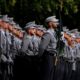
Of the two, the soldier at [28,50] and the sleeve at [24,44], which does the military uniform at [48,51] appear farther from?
the sleeve at [24,44]

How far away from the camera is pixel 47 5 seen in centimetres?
2477

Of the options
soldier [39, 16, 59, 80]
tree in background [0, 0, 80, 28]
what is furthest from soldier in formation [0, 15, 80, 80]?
tree in background [0, 0, 80, 28]

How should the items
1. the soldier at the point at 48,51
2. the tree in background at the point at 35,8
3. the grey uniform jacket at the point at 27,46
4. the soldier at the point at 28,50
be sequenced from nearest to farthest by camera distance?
1. the soldier at the point at 48,51
2. the soldier at the point at 28,50
3. the grey uniform jacket at the point at 27,46
4. the tree in background at the point at 35,8

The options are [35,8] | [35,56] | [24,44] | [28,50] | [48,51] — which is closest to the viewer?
[48,51]

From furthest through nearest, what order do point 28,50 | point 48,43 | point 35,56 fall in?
point 28,50, point 35,56, point 48,43

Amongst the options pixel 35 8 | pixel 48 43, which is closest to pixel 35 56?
pixel 48 43

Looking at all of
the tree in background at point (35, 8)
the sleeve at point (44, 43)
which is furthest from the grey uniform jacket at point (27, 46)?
the tree in background at point (35, 8)

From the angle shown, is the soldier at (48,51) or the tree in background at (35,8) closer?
the soldier at (48,51)

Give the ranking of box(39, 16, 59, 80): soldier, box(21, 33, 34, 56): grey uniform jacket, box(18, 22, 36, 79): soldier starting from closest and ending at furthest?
box(39, 16, 59, 80): soldier, box(18, 22, 36, 79): soldier, box(21, 33, 34, 56): grey uniform jacket

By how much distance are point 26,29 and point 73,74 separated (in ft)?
5.62

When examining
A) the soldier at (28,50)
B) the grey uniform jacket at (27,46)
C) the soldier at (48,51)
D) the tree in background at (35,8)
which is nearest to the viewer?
the soldier at (48,51)

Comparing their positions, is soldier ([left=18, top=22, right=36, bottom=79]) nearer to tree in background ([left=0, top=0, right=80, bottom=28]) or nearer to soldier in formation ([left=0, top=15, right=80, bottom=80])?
soldier in formation ([left=0, top=15, right=80, bottom=80])

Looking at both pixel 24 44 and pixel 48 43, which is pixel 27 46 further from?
pixel 48 43

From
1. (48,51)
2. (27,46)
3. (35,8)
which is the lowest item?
(48,51)
